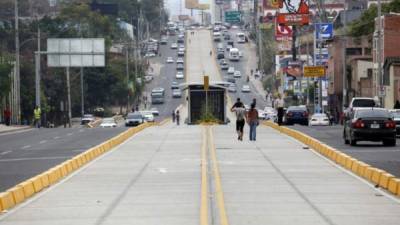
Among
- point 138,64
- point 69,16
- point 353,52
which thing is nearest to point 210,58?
point 138,64

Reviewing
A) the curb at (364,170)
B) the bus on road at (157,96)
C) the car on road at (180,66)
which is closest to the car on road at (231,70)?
the car on road at (180,66)

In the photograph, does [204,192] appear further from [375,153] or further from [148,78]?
[148,78]

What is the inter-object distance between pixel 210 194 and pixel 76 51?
59948 mm

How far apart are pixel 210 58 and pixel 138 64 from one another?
34.9m

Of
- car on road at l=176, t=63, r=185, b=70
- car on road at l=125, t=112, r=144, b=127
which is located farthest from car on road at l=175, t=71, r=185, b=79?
car on road at l=125, t=112, r=144, b=127

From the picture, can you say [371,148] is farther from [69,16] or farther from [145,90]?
[145,90]

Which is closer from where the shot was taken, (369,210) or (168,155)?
(369,210)

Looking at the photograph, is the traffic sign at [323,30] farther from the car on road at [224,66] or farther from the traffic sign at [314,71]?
the car on road at [224,66]

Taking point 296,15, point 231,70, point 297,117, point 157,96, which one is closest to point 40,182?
point 297,117

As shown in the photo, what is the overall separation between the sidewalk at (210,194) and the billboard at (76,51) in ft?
144

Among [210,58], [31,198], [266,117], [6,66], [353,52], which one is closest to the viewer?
[31,198]

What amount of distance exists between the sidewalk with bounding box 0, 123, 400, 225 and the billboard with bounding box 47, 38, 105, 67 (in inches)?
1723

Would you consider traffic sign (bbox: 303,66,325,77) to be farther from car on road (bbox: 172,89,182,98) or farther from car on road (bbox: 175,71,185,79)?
car on road (bbox: 175,71,185,79)

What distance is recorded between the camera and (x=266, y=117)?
11319 centimetres
